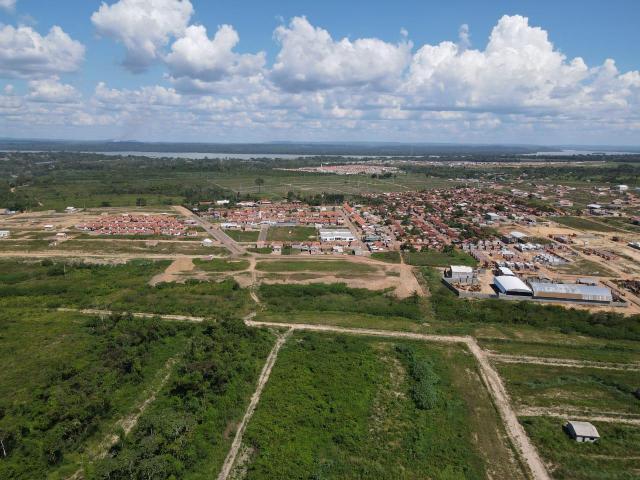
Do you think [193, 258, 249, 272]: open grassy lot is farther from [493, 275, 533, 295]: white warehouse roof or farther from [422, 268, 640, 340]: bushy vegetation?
[493, 275, 533, 295]: white warehouse roof

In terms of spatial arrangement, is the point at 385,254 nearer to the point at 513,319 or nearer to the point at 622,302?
the point at 513,319

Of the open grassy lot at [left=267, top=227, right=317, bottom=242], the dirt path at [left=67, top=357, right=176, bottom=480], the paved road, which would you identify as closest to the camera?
the dirt path at [left=67, top=357, right=176, bottom=480]

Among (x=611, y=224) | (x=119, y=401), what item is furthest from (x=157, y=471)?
(x=611, y=224)

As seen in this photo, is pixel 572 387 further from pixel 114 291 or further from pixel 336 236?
pixel 336 236

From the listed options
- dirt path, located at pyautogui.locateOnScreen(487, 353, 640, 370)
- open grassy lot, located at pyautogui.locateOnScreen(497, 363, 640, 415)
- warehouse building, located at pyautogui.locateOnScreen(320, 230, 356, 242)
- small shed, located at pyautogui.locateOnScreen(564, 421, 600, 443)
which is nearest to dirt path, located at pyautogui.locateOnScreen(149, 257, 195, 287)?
warehouse building, located at pyautogui.locateOnScreen(320, 230, 356, 242)

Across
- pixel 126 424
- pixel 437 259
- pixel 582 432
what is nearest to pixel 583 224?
pixel 437 259
